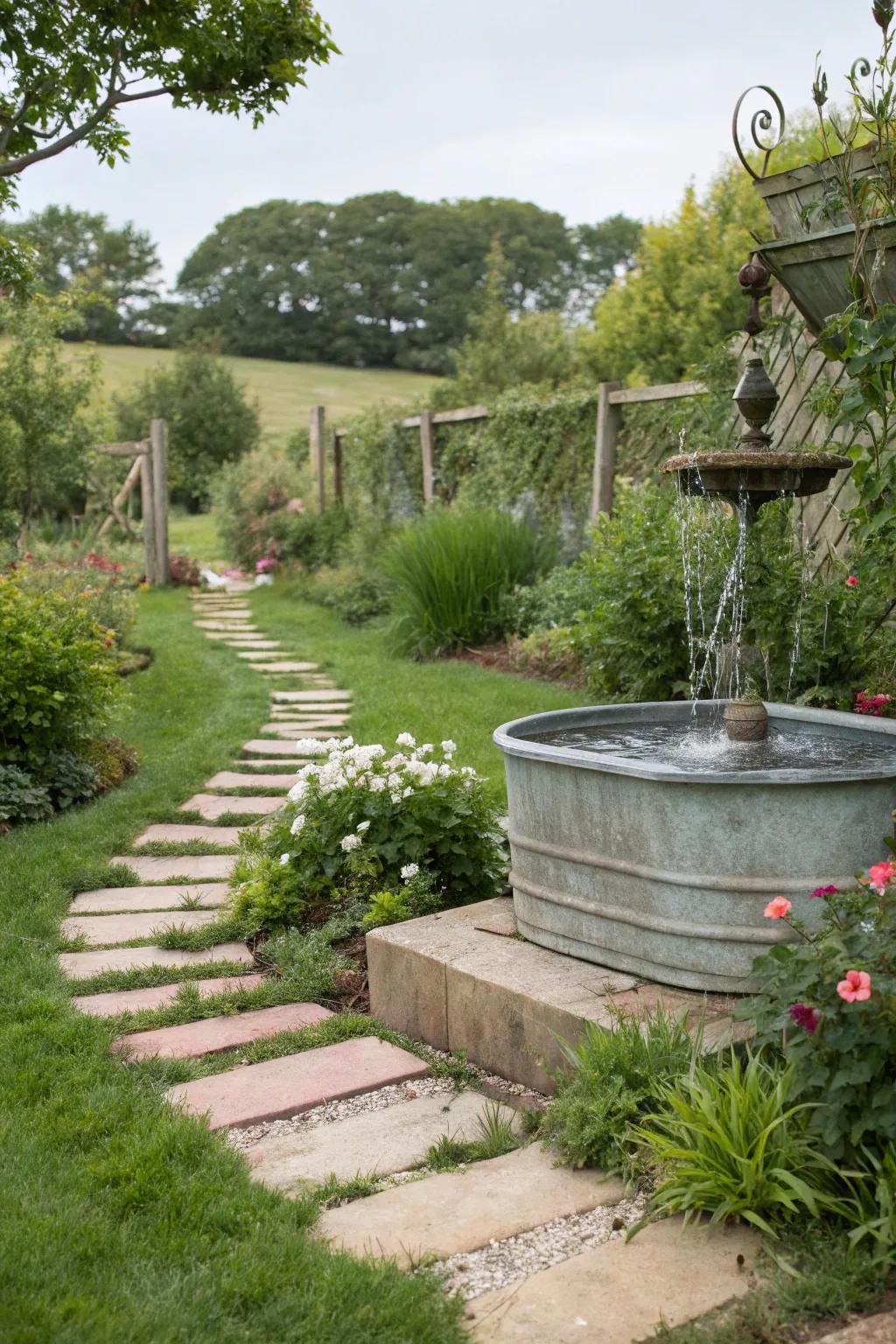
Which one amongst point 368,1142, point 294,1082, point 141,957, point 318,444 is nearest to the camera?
point 368,1142

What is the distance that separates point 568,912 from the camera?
2.84 m

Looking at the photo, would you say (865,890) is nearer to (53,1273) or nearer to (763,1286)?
(763,1286)

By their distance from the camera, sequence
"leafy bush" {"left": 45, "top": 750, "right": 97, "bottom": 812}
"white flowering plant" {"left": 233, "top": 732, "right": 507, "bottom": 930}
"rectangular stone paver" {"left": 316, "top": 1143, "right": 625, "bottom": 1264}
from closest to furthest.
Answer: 1. "rectangular stone paver" {"left": 316, "top": 1143, "right": 625, "bottom": 1264}
2. "white flowering plant" {"left": 233, "top": 732, "right": 507, "bottom": 930}
3. "leafy bush" {"left": 45, "top": 750, "right": 97, "bottom": 812}

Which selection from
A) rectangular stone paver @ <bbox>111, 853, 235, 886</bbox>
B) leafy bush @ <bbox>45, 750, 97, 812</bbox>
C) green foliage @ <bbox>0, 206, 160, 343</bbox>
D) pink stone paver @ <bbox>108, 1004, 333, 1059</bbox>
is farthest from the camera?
green foliage @ <bbox>0, 206, 160, 343</bbox>

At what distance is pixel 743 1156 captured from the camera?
1955 mm

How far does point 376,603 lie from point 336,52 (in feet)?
17.0

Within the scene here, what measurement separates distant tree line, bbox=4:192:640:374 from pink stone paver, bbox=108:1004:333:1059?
37.5 m

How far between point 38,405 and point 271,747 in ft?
21.2

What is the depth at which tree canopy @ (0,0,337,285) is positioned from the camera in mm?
5430

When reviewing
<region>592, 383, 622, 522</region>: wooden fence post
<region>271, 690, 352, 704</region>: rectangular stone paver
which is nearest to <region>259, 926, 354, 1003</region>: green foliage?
<region>271, 690, 352, 704</region>: rectangular stone paver

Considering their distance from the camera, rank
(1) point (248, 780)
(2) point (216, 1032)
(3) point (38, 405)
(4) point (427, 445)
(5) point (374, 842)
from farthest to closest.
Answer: (4) point (427, 445)
(3) point (38, 405)
(1) point (248, 780)
(5) point (374, 842)
(2) point (216, 1032)

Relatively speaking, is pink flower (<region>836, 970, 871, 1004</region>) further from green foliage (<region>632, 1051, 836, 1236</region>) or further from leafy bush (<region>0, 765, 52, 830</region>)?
leafy bush (<region>0, 765, 52, 830</region>)

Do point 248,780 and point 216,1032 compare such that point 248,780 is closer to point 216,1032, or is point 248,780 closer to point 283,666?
point 216,1032

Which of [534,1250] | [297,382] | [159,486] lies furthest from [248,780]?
[297,382]
